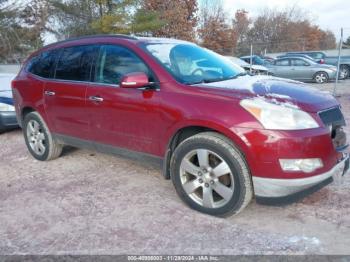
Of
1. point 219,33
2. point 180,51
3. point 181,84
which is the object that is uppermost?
point 219,33

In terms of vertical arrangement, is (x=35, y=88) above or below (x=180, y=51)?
below

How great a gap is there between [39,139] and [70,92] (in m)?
1.26

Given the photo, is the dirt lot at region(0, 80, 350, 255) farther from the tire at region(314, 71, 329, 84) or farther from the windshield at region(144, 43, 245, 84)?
the tire at region(314, 71, 329, 84)

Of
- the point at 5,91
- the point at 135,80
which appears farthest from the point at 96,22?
the point at 135,80

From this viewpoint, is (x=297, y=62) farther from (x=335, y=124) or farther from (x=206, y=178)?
(x=206, y=178)

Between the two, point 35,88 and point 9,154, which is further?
point 9,154

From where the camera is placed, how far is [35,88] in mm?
5082

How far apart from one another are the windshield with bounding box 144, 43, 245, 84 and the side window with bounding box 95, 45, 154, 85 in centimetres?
19

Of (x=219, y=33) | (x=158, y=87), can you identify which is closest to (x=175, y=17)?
(x=219, y=33)

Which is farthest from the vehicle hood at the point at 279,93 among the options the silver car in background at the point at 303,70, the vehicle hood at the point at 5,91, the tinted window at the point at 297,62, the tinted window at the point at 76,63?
the tinted window at the point at 297,62

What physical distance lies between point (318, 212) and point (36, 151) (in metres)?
4.04

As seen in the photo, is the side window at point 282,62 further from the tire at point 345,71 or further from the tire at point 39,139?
the tire at point 39,139

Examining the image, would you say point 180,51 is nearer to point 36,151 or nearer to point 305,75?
point 36,151

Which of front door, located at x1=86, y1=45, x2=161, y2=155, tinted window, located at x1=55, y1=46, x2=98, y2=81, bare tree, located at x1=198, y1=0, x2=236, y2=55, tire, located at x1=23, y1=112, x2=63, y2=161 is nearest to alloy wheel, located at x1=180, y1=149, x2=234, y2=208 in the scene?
front door, located at x1=86, y1=45, x2=161, y2=155
